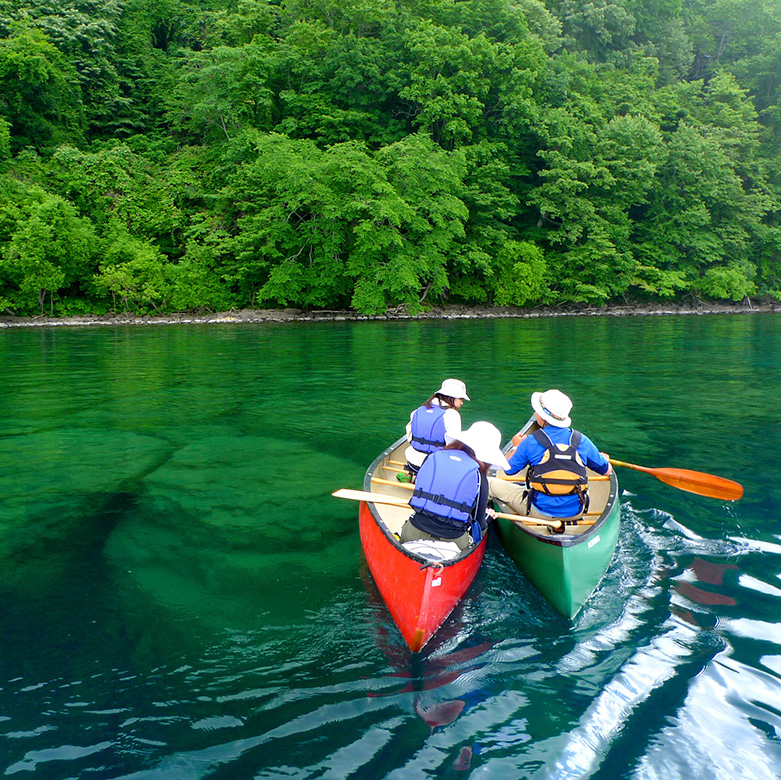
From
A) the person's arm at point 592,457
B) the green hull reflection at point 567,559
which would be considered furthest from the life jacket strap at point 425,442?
the person's arm at point 592,457

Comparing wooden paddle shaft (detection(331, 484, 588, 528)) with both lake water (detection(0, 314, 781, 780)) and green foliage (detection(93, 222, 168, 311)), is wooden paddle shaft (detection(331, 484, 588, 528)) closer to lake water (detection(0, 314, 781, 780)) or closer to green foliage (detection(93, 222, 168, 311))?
lake water (detection(0, 314, 781, 780))

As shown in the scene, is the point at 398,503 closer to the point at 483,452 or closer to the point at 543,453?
the point at 483,452

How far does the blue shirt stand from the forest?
2586cm

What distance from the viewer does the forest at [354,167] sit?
30953 millimetres

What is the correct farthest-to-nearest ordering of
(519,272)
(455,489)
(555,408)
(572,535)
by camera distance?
(519,272), (555,408), (572,535), (455,489)

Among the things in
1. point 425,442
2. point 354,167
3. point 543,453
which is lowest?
point 425,442

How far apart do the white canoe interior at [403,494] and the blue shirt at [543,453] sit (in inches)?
6.5

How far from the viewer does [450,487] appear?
4.59 m

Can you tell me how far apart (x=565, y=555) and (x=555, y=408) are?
1.27m

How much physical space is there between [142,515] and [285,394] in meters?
6.70

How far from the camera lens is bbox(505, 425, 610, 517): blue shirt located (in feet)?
17.3

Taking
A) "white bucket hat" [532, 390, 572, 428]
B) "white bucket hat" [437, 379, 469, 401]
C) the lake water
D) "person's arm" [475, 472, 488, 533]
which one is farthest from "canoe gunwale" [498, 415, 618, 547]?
"white bucket hat" [437, 379, 469, 401]

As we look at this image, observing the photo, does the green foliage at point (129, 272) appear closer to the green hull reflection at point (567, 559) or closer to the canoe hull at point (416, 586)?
the canoe hull at point (416, 586)

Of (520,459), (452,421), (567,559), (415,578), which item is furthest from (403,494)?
(415,578)
